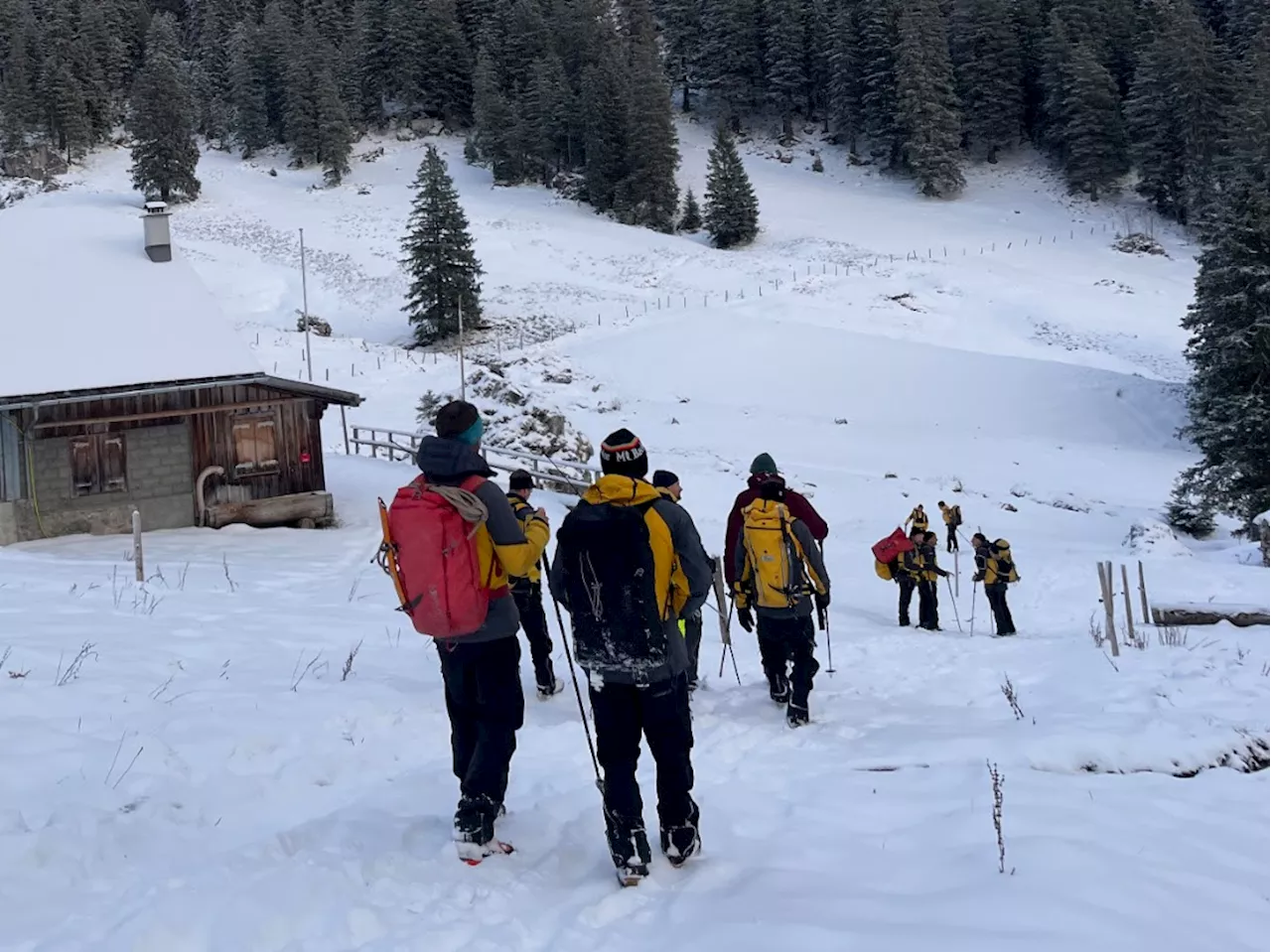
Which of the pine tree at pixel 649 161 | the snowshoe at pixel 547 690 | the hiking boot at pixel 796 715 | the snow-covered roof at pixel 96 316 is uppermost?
the pine tree at pixel 649 161

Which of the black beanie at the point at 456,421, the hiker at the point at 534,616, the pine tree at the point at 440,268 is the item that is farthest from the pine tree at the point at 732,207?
the black beanie at the point at 456,421

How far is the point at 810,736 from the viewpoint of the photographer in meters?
6.77

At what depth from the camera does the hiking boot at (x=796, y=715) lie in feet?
22.9

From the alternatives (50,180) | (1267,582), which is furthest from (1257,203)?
(50,180)

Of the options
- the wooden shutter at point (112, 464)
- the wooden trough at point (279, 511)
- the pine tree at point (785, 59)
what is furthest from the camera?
the pine tree at point (785, 59)

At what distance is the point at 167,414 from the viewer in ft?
57.0

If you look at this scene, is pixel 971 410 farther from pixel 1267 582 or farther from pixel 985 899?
pixel 985 899

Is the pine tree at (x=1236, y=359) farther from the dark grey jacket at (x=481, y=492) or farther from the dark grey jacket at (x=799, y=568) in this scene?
the dark grey jacket at (x=481, y=492)

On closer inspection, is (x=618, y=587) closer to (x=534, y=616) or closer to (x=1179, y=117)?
(x=534, y=616)

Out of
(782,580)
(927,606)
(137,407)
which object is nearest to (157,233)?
(137,407)

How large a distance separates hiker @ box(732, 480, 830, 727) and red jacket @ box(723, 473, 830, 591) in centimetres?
5

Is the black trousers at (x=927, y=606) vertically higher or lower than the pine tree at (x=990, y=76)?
lower

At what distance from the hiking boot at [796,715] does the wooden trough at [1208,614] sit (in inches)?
249

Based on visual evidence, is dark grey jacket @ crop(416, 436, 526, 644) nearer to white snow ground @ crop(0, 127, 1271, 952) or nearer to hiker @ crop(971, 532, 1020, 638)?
white snow ground @ crop(0, 127, 1271, 952)
